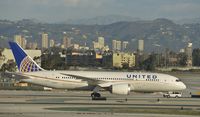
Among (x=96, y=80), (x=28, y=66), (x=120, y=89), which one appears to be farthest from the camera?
(x=28, y=66)

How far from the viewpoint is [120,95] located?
227 feet

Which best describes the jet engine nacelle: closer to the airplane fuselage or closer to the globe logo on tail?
the airplane fuselage

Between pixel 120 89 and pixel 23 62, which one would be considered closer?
pixel 120 89

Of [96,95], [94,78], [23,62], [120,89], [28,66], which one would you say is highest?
[23,62]

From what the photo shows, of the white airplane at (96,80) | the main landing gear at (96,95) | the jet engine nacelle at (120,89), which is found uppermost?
the white airplane at (96,80)

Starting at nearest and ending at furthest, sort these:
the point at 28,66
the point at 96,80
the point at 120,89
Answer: the point at 120,89
the point at 96,80
the point at 28,66

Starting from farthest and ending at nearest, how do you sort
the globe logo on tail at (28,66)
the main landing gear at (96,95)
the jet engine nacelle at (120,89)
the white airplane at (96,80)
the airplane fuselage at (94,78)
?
the globe logo on tail at (28,66), the airplane fuselage at (94,78), the white airplane at (96,80), the jet engine nacelle at (120,89), the main landing gear at (96,95)

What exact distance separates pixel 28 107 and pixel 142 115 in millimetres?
11817

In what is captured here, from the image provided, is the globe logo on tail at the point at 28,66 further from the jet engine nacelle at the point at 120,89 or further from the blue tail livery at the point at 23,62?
the jet engine nacelle at the point at 120,89

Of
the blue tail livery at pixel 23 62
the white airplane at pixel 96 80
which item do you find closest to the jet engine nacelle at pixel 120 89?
the white airplane at pixel 96 80

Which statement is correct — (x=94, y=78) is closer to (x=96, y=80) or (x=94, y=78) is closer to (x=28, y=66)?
(x=96, y=80)

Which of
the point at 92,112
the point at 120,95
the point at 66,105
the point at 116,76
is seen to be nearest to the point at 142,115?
the point at 92,112

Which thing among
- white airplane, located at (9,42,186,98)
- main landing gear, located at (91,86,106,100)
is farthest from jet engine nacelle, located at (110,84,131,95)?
main landing gear, located at (91,86,106,100)

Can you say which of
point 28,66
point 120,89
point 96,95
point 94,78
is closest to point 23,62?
point 28,66
